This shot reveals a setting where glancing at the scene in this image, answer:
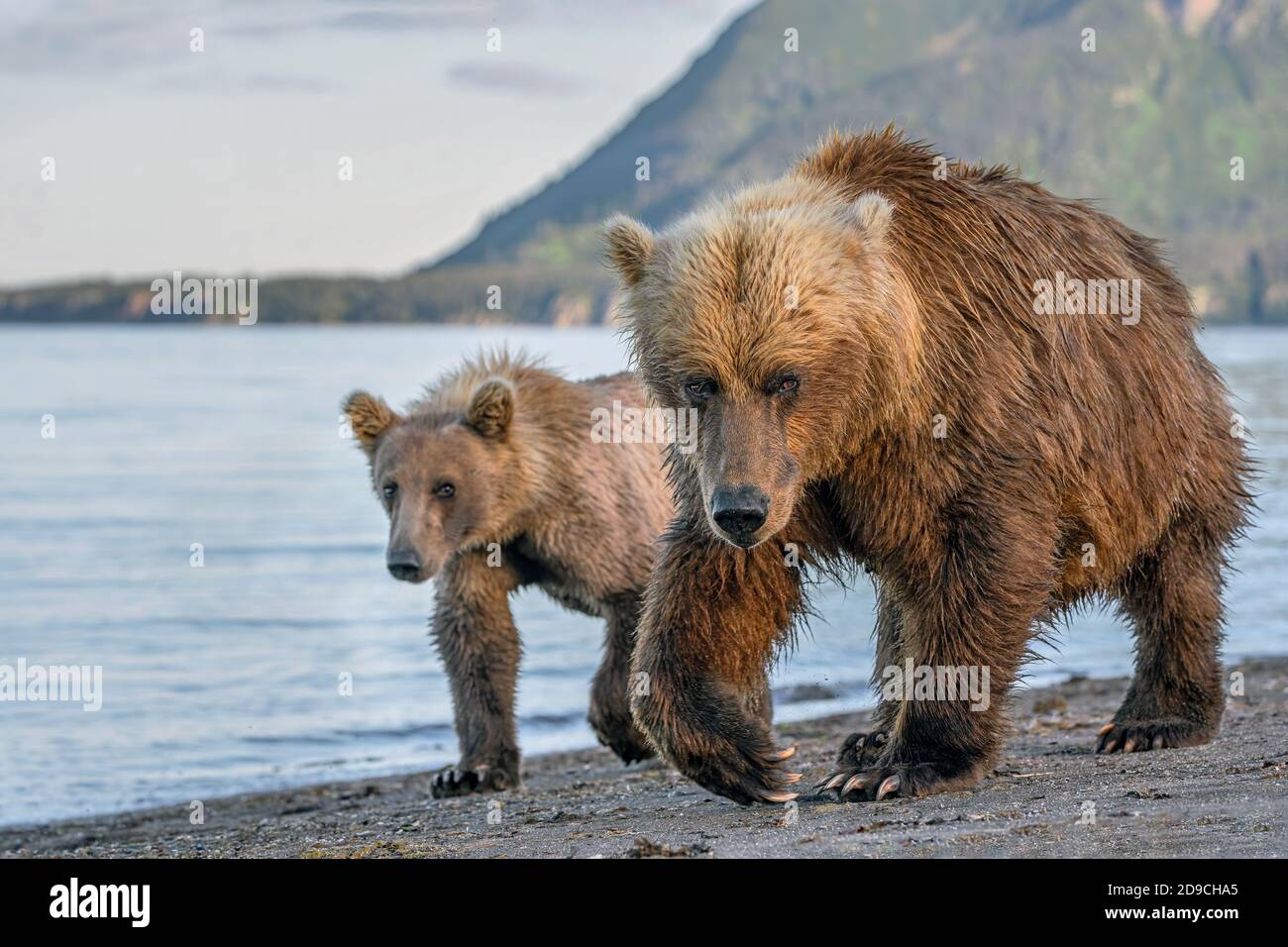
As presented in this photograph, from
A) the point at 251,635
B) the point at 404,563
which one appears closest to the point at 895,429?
the point at 404,563

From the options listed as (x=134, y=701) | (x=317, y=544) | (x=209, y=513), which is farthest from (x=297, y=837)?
(x=209, y=513)

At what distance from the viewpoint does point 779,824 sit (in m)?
5.64

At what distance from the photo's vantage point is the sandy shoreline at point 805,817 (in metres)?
5.12

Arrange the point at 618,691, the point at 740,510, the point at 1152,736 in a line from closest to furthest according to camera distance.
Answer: the point at 740,510 → the point at 1152,736 → the point at 618,691

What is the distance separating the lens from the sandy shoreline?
5.12 metres

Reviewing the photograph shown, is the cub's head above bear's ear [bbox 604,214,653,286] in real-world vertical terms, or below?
below

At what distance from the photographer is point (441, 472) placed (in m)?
9.13

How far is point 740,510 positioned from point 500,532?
163 inches

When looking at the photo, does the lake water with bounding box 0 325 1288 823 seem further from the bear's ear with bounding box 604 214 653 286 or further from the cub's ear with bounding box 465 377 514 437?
the cub's ear with bounding box 465 377 514 437

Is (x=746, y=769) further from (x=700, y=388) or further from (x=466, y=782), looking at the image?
(x=466, y=782)

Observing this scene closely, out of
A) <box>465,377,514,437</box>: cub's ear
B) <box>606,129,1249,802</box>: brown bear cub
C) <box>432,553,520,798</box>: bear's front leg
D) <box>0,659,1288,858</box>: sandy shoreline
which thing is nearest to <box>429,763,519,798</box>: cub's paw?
<box>432,553,520,798</box>: bear's front leg

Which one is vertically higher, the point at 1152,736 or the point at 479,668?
the point at 479,668
